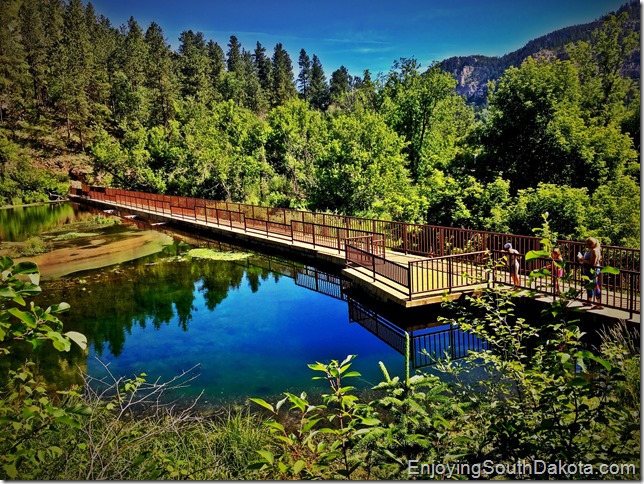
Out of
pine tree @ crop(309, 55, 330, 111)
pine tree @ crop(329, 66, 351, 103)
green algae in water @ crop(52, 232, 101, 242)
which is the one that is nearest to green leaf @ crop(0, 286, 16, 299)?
green algae in water @ crop(52, 232, 101, 242)

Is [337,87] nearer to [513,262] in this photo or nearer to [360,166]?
[360,166]

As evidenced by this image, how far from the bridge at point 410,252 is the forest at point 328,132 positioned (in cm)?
127

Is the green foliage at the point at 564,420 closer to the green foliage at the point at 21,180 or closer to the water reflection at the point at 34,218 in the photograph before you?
the water reflection at the point at 34,218

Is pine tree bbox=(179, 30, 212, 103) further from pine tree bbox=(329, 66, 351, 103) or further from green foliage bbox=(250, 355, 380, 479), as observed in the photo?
green foliage bbox=(250, 355, 380, 479)

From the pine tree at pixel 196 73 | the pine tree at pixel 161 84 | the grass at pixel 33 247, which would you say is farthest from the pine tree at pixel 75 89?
the grass at pixel 33 247

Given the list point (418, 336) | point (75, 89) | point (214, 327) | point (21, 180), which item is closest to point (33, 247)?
point (214, 327)

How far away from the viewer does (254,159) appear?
92.9 ft

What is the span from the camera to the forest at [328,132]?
11930 millimetres

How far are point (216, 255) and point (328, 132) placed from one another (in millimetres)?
8986

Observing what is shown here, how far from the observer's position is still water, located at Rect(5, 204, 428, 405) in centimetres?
780

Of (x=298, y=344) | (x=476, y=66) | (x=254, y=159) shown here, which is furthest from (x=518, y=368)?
(x=254, y=159)

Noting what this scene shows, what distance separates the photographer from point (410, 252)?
1354cm

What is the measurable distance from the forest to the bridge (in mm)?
1272

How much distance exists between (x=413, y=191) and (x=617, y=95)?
7.64 m
